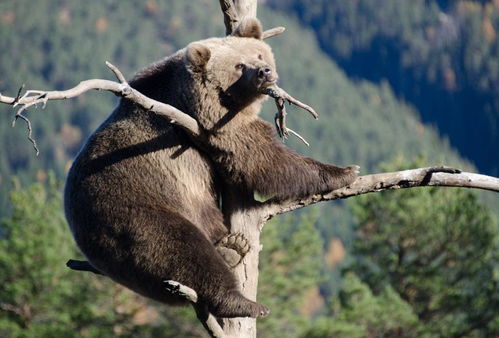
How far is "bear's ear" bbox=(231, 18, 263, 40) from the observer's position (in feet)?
23.2

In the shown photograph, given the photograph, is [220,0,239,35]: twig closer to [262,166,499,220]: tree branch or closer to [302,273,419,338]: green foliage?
[262,166,499,220]: tree branch

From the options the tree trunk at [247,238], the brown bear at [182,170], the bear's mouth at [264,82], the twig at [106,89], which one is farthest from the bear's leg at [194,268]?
the bear's mouth at [264,82]

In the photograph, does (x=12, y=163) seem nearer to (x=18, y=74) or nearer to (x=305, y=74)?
(x=18, y=74)

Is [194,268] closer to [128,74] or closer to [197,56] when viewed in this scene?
[197,56]

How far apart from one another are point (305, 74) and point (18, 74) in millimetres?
63157

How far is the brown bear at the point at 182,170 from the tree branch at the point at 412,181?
10 centimetres

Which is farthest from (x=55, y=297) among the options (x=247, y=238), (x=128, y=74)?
(x=128, y=74)

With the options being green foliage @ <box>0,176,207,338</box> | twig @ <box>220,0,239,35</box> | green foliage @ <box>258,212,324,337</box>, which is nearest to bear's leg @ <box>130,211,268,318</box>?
twig @ <box>220,0,239,35</box>

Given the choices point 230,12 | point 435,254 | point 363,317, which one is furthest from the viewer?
point 435,254

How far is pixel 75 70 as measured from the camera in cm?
15738

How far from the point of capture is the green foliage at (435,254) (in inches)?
1017

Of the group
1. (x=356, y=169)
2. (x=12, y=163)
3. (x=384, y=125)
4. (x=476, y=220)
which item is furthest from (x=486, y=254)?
(x=384, y=125)

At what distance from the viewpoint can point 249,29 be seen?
281 inches

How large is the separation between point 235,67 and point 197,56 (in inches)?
15.1
